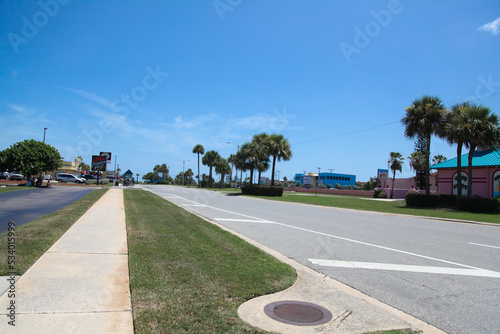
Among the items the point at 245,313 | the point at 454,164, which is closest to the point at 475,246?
the point at 245,313

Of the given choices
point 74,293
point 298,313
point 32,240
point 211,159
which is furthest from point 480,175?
point 211,159

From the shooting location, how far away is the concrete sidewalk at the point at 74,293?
3.51m

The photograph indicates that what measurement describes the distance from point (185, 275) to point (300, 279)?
6.41ft

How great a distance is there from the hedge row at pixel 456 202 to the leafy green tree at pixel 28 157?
3910 cm

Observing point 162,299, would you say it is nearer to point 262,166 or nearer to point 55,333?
point 55,333

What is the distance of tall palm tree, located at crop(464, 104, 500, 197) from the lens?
22859 millimetres

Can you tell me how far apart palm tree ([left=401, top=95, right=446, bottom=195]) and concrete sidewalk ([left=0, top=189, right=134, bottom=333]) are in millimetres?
26737

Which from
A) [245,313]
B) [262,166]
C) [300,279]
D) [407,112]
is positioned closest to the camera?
[245,313]

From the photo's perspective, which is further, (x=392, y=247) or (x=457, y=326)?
(x=392, y=247)

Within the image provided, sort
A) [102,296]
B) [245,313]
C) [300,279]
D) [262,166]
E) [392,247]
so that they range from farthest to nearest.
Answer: [262,166] → [392,247] → [300,279] → [102,296] → [245,313]

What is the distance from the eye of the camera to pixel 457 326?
404cm

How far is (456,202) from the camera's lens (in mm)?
24672
